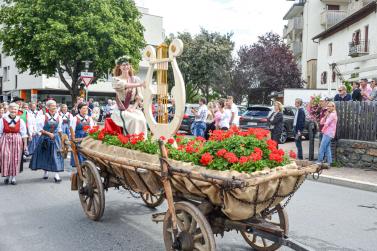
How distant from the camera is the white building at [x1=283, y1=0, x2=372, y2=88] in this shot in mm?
36844

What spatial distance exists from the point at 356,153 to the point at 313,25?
1205 inches

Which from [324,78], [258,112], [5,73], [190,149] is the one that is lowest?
[190,149]

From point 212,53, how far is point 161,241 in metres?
37.2

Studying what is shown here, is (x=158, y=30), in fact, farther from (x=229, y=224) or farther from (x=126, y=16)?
(x=229, y=224)

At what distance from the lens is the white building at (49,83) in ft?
149

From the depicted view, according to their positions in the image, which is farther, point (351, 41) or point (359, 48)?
point (351, 41)

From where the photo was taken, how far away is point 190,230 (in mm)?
4098

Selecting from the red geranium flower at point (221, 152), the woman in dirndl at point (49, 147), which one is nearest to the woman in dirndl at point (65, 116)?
the woman in dirndl at point (49, 147)

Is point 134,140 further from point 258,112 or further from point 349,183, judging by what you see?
point 258,112

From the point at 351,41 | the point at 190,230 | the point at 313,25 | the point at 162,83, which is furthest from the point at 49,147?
the point at 313,25

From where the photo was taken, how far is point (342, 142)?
11.8m

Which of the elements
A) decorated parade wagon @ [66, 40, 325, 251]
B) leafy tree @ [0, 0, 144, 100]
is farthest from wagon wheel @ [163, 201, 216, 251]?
leafy tree @ [0, 0, 144, 100]

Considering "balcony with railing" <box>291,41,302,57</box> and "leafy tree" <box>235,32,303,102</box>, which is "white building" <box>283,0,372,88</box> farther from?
"leafy tree" <box>235,32,303,102</box>

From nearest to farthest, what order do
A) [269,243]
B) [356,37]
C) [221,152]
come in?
[221,152]
[269,243]
[356,37]
